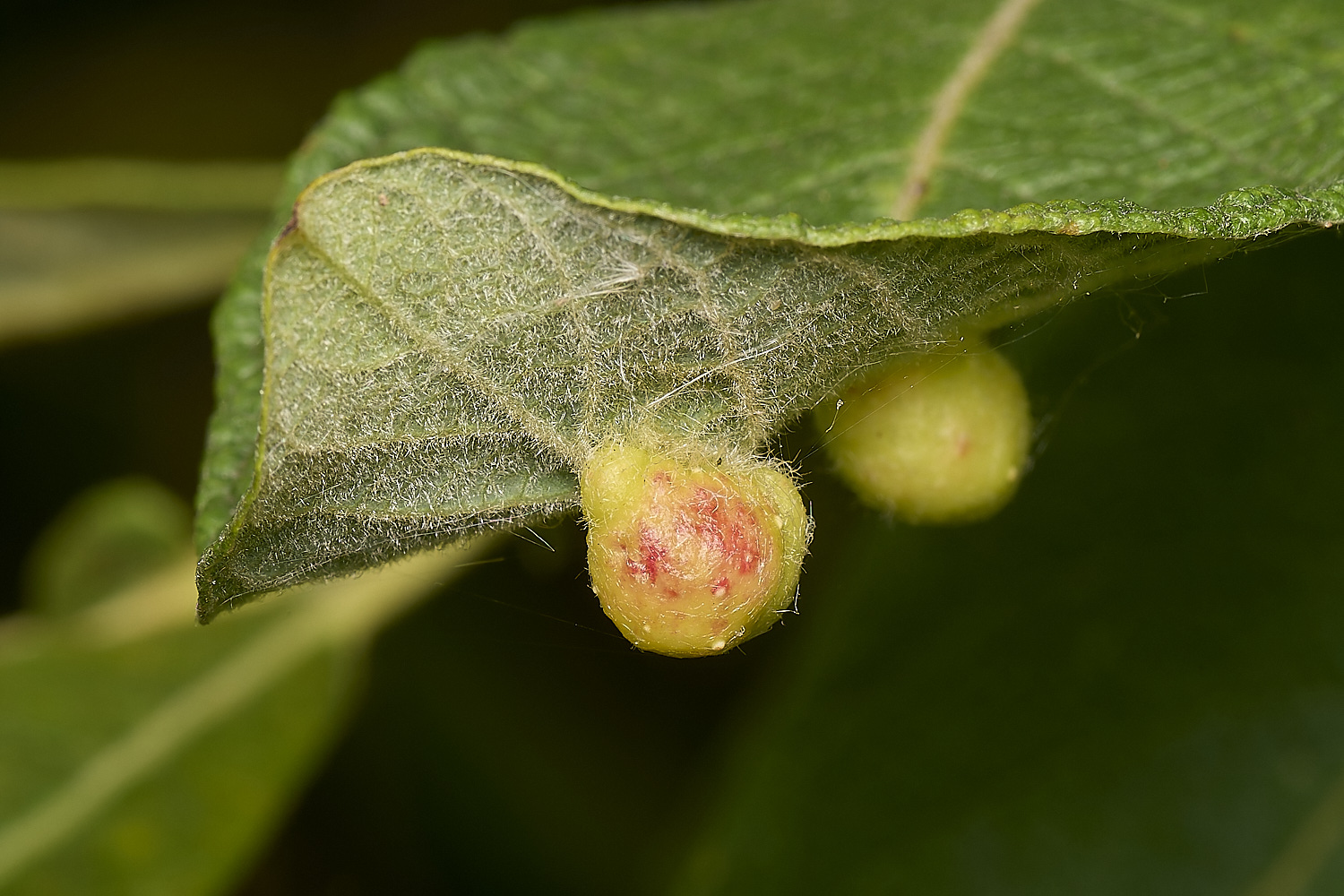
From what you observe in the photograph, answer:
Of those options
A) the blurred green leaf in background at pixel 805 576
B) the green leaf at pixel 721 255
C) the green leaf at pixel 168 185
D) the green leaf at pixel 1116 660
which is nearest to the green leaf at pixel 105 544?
the blurred green leaf in background at pixel 805 576

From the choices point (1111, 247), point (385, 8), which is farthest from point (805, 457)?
point (385, 8)

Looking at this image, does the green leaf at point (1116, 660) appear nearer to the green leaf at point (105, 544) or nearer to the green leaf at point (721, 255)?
the green leaf at point (721, 255)

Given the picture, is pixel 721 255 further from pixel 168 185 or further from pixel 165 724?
pixel 168 185

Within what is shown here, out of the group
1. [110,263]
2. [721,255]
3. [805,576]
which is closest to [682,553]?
[721,255]

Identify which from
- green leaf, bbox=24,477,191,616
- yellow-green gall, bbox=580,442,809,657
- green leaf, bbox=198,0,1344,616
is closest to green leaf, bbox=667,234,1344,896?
green leaf, bbox=198,0,1344,616

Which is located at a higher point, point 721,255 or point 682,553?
point 721,255

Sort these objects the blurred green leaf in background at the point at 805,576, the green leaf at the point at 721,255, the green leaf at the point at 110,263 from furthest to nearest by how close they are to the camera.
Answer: the green leaf at the point at 110,263, the blurred green leaf in background at the point at 805,576, the green leaf at the point at 721,255
